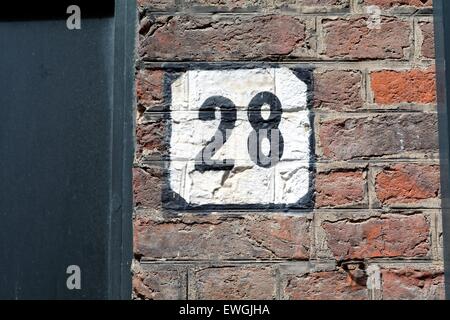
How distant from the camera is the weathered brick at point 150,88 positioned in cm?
124

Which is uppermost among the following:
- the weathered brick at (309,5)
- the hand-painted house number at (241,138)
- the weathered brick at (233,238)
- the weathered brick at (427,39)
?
the weathered brick at (309,5)

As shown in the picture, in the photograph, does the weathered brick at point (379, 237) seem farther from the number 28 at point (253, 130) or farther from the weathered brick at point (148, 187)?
the weathered brick at point (148, 187)

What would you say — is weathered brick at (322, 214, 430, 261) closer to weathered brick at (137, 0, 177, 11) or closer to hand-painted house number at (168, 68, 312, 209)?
hand-painted house number at (168, 68, 312, 209)

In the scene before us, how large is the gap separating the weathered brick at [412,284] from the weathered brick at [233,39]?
1.44ft

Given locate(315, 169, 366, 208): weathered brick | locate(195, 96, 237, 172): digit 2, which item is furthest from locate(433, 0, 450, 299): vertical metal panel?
locate(195, 96, 237, 172): digit 2

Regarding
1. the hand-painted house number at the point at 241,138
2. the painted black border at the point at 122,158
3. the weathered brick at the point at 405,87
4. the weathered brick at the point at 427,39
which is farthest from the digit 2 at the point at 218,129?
the weathered brick at the point at 427,39

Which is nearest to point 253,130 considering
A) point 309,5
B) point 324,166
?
point 324,166

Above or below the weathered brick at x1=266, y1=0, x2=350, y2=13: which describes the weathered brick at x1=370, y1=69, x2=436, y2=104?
below

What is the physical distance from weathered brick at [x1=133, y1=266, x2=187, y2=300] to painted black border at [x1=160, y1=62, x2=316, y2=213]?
4.5 inches

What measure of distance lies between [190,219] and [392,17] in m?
0.54

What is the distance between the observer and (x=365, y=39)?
4.09ft

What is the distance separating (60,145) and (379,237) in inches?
26.2

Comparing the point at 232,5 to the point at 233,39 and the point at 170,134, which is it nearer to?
the point at 233,39

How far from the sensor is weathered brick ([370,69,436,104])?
123cm
